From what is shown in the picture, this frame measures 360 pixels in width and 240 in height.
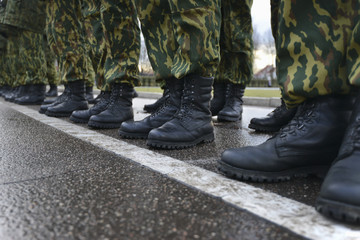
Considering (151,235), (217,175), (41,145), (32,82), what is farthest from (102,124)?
(32,82)

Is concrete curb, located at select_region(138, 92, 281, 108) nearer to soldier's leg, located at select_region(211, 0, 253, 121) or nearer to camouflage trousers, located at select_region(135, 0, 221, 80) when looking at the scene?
soldier's leg, located at select_region(211, 0, 253, 121)

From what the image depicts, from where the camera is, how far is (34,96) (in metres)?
4.40

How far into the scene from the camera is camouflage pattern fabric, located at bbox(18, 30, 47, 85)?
4.43m

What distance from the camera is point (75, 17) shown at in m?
2.90

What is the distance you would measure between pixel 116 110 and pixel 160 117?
542 mm

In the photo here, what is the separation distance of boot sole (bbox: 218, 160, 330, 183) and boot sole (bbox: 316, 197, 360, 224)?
0.25 meters

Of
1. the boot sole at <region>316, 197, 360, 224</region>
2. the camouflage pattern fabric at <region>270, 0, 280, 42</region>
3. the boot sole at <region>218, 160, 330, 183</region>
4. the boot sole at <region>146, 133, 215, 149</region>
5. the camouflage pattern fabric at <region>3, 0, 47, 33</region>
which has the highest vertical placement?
the camouflage pattern fabric at <region>3, 0, 47, 33</region>

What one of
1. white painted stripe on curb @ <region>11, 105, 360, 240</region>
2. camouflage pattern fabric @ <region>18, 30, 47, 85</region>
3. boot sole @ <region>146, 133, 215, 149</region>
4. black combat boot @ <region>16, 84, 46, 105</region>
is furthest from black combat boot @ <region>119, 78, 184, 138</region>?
camouflage pattern fabric @ <region>18, 30, 47, 85</region>

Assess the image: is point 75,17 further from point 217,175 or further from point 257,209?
point 257,209

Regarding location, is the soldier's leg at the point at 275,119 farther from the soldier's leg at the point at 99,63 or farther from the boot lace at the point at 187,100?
the soldier's leg at the point at 99,63

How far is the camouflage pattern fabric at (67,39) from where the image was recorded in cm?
280

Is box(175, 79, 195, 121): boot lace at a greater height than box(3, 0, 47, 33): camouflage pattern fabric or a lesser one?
lesser

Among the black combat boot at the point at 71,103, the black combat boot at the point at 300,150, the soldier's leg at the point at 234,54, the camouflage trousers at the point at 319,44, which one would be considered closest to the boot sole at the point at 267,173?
the black combat boot at the point at 300,150

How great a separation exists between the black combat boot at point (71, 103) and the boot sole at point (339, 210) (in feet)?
8.34
